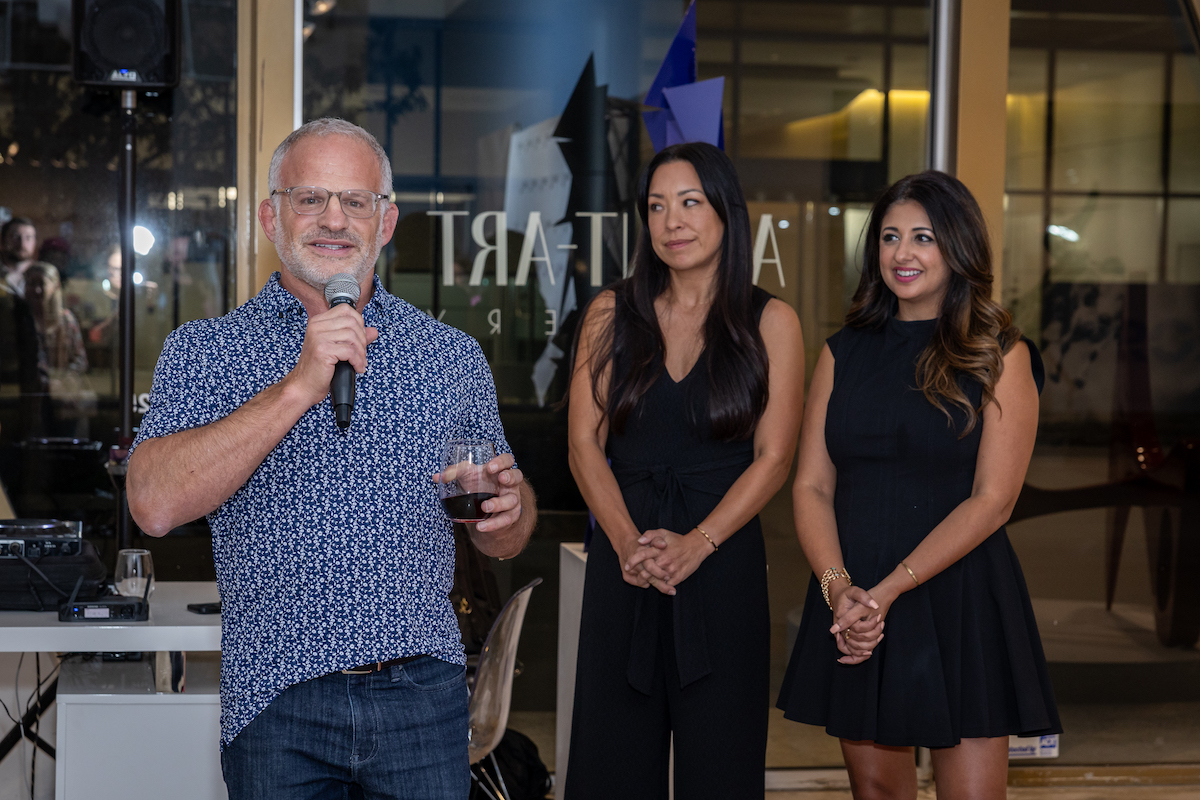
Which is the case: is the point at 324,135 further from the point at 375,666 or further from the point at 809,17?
the point at 809,17

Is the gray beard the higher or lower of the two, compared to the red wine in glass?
higher

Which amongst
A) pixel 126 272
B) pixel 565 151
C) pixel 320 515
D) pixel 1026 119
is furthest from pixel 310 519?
pixel 1026 119

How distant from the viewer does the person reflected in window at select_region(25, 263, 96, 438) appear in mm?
4016

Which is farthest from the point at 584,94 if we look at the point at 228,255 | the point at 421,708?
the point at 421,708

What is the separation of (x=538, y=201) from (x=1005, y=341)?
7.00 feet

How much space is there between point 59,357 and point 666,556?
2.67 metres

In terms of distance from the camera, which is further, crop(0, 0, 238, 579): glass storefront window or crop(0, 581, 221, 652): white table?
crop(0, 0, 238, 579): glass storefront window

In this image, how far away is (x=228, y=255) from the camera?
4105mm

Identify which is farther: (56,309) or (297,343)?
(56,309)

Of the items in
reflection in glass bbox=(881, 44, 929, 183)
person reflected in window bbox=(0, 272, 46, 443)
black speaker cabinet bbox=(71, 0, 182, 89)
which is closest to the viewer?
black speaker cabinet bbox=(71, 0, 182, 89)

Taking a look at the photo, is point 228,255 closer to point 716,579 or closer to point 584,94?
point 584,94

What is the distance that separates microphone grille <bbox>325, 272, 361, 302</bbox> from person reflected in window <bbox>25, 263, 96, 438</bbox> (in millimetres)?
2795

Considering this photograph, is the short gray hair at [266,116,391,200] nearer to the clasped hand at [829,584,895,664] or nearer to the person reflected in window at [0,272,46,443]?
the clasped hand at [829,584,895,664]

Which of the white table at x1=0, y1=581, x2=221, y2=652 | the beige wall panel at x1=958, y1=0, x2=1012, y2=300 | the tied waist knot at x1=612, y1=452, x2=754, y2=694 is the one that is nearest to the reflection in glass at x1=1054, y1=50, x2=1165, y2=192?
the beige wall panel at x1=958, y1=0, x2=1012, y2=300
